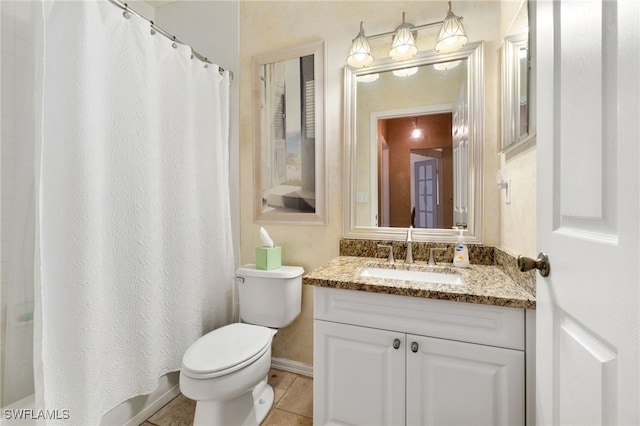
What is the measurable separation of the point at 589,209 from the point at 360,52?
133 cm

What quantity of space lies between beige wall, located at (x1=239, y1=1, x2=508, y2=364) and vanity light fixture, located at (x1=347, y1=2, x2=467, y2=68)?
0.28 ft

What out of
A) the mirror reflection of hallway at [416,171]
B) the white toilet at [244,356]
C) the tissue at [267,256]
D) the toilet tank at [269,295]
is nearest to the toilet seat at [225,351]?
the white toilet at [244,356]

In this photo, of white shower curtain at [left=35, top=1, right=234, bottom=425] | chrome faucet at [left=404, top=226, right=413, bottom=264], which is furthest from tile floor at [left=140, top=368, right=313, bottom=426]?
chrome faucet at [left=404, top=226, right=413, bottom=264]

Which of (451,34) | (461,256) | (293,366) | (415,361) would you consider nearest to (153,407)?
(293,366)

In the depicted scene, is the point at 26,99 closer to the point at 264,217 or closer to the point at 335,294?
the point at 264,217

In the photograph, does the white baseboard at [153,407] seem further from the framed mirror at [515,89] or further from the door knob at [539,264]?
the framed mirror at [515,89]

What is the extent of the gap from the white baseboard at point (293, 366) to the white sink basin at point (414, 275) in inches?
32.2

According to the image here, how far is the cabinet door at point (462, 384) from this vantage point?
3.02ft

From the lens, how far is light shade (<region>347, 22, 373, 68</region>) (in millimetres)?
1482

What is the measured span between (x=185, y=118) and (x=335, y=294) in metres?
1.23

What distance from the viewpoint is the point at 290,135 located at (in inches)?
68.9

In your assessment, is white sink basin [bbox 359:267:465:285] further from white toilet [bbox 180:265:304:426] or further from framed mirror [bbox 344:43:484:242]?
white toilet [bbox 180:265:304:426]

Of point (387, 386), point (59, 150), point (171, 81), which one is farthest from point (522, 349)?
point (171, 81)

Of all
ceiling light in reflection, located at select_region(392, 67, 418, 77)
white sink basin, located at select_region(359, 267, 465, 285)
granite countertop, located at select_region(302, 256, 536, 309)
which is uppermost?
ceiling light in reflection, located at select_region(392, 67, 418, 77)
